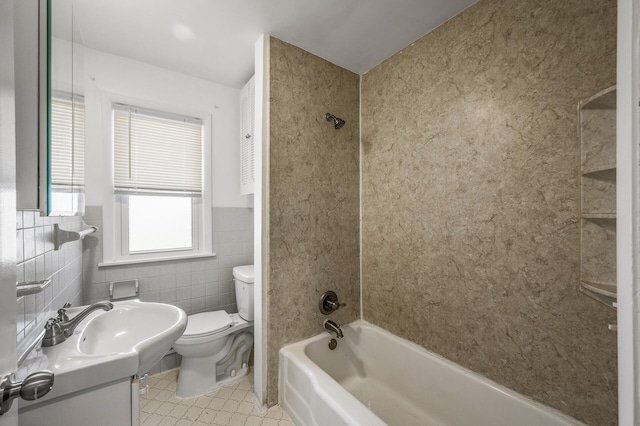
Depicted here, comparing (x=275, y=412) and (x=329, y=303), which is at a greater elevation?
(x=329, y=303)

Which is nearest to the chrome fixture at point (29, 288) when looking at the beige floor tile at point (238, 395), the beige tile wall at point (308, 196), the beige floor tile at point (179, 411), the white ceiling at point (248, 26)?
the beige tile wall at point (308, 196)

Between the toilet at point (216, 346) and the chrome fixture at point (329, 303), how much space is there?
1.99 feet

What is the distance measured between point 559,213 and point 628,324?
0.85 metres

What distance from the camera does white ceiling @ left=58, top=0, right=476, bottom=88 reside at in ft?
4.53

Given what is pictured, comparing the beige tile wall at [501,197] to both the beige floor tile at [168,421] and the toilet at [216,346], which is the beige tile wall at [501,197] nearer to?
the toilet at [216,346]

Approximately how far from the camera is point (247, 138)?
2.12 m

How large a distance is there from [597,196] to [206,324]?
221cm

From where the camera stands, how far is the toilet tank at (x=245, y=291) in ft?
6.52

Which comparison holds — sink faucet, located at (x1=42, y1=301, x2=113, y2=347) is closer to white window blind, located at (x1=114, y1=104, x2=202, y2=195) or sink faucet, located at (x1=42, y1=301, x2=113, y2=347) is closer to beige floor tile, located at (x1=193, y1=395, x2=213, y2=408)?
beige floor tile, located at (x1=193, y1=395, x2=213, y2=408)

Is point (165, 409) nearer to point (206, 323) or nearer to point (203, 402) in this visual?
point (203, 402)

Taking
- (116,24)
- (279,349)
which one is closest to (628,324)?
(279,349)

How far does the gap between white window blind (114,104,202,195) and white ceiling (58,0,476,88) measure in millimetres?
451

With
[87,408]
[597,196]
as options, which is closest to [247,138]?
[87,408]

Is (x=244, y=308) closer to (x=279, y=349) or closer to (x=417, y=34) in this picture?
(x=279, y=349)
